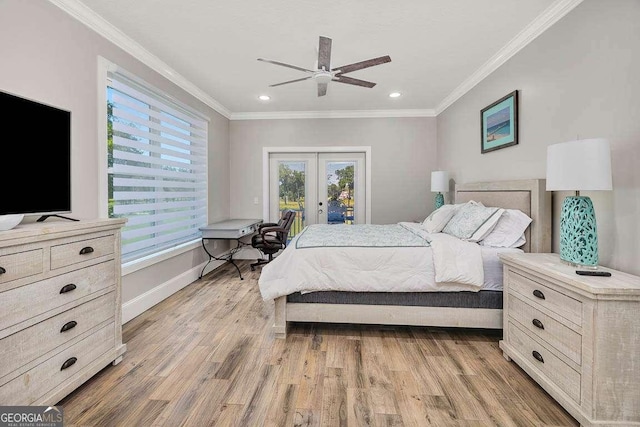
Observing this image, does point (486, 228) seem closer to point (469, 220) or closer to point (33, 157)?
point (469, 220)

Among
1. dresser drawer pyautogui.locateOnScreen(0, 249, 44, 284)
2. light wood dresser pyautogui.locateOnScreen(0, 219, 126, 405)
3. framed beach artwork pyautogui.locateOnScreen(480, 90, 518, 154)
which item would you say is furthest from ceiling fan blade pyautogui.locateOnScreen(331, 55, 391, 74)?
dresser drawer pyautogui.locateOnScreen(0, 249, 44, 284)

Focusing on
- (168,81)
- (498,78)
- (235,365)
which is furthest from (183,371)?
(498,78)

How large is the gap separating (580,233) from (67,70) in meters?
3.61

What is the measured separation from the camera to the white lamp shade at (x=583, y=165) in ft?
5.14

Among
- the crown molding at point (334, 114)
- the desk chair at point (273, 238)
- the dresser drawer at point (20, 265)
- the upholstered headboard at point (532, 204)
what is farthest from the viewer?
the crown molding at point (334, 114)

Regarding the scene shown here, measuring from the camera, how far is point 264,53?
2947 mm

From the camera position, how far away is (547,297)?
171 centimetres

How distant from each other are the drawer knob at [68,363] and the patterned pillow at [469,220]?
2.95m

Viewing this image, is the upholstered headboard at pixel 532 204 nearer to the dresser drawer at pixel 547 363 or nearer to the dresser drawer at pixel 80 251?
the dresser drawer at pixel 547 363

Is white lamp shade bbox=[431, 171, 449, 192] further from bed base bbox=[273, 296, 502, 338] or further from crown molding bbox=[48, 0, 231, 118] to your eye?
crown molding bbox=[48, 0, 231, 118]

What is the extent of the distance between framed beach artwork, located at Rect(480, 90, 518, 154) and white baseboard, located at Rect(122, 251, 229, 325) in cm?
398

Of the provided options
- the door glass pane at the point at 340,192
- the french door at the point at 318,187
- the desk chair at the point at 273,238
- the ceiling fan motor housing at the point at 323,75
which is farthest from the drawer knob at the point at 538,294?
the door glass pane at the point at 340,192

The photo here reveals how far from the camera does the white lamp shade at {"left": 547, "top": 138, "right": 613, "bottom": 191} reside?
157 cm

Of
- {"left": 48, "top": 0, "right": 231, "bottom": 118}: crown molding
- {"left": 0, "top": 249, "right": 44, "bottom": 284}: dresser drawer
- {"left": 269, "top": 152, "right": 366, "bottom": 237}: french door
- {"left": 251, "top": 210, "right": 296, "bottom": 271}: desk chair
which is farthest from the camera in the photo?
{"left": 269, "top": 152, "right": 366, "bottom": 237}: french door
